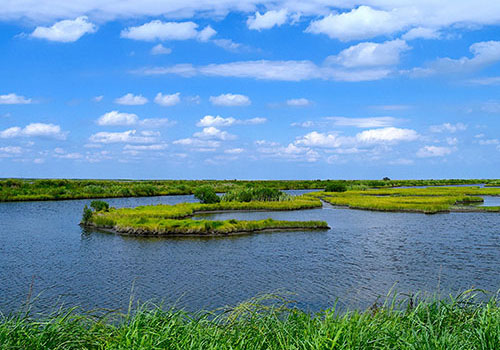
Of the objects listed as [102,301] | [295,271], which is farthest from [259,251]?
Answer: [102,301]

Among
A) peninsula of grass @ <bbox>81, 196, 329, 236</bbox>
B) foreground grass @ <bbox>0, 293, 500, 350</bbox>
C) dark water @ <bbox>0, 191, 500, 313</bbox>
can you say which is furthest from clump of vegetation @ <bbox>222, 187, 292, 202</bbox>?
foreground grass @ <bbox>0, 293, 500, 350</bbox>

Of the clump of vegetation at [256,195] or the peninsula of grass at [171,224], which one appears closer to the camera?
the peninsula of grass at [171,224]

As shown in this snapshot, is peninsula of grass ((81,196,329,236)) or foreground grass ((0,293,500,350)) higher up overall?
foreground grass ((0,293,500,350))

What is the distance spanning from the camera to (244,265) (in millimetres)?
27188

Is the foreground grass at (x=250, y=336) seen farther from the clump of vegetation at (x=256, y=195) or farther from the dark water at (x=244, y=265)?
the clump of vegetation at (x=256, y=195)

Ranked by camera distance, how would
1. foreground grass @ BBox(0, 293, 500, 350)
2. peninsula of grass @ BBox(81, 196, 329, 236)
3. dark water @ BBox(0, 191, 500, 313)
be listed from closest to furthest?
foreground grass @ BBox(0, 293, 500, 350), dark water @ BBox(0, 191, 500, 313), peninsula of grass @ BBox(81, 196, 329, 236)

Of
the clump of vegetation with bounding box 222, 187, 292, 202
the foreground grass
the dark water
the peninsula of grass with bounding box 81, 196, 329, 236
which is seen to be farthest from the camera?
the clump of vegetation with bounding box 222, 187, 292, 202

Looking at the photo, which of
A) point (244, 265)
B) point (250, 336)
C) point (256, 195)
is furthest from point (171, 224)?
point (256, 195)

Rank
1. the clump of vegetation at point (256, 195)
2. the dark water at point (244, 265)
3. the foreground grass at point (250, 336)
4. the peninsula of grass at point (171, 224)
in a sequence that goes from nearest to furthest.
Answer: the foreground grass at point (250, 336) < the dark water at point (244, 265) < the peninsula of grass at point (171, 224) < the clump of vegetation at point (256, 195)

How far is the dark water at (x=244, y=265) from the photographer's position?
20812 mm

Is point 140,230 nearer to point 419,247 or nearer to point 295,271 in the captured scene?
point 295,271

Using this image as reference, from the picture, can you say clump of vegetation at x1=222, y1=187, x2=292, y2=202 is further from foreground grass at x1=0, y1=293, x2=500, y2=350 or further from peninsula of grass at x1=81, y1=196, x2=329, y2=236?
foreground grass at x1=0, y1=293, x2=500, y2=350

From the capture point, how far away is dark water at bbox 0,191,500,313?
2081cm

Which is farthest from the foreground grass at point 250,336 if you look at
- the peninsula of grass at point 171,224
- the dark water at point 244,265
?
the peninsula of grass at point 171,224
